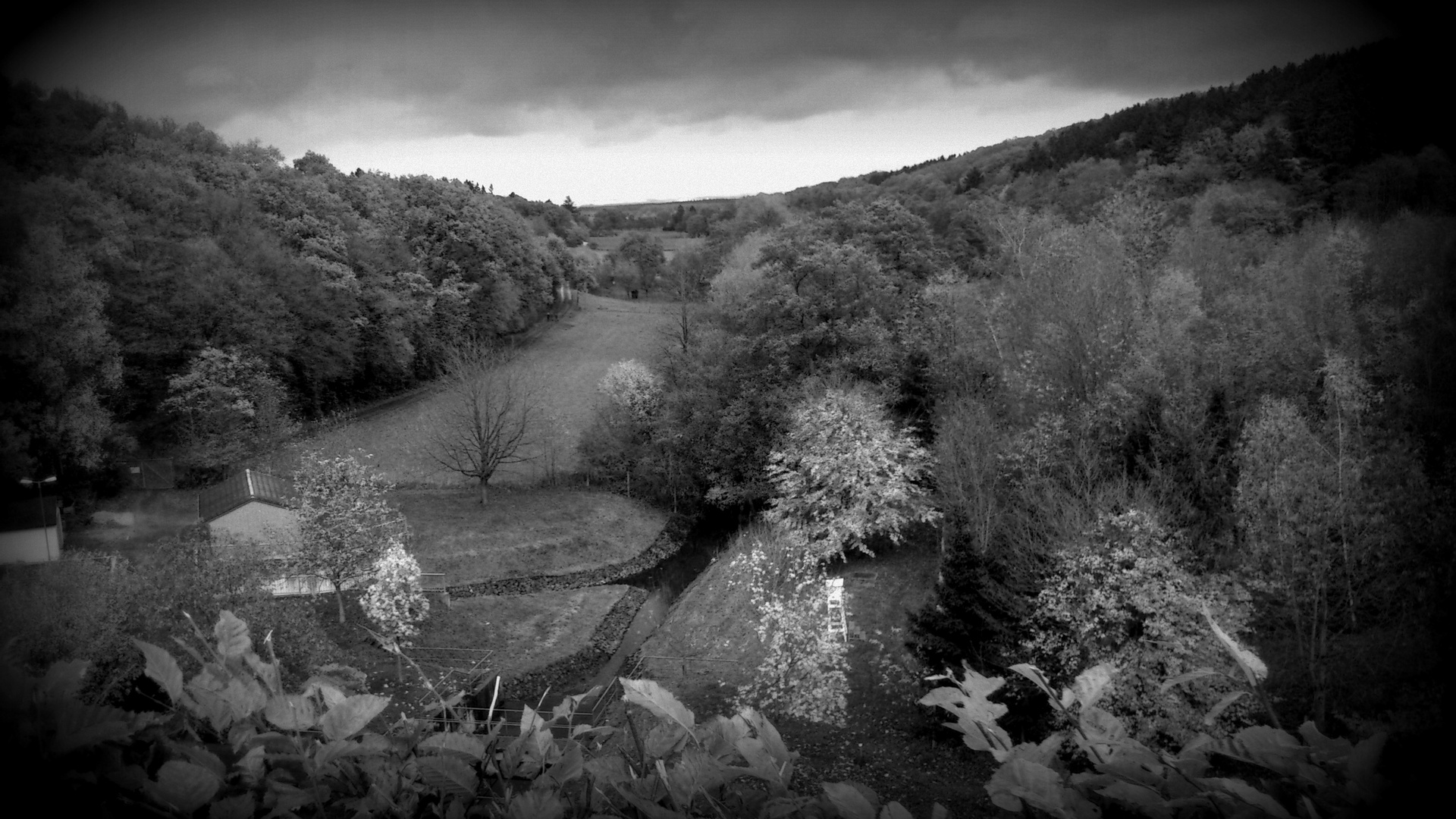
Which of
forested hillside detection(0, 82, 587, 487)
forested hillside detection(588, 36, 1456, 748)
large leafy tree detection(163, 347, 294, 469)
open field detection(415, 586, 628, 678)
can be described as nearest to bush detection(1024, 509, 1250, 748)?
forested hillside detection(588, 36, 1456, 748)

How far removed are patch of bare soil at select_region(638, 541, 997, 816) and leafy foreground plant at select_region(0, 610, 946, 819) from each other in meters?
7.51

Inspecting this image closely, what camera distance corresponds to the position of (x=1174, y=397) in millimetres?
16609

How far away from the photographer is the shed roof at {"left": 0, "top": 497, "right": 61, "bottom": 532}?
17.2 m

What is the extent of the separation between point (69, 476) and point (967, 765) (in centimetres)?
2572

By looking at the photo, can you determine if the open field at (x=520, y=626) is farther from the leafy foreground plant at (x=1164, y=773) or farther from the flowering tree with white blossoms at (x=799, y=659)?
the leafy foreground plant at (x=1164, y=773)

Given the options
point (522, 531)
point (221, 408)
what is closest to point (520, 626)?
point (522, 531)

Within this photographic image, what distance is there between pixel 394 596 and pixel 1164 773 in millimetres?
18144

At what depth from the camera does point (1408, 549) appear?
11125 millimetres

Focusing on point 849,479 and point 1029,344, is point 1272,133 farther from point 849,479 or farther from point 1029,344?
point 849,479

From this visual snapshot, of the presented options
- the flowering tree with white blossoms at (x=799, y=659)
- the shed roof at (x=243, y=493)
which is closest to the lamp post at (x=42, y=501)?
the shed roof at (x=243, y=493)

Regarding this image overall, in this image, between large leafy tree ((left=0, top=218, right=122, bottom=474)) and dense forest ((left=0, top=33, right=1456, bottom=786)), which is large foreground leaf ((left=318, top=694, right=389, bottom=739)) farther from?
large leafy tree ((left=0, top=218, right=122, bottom=474))

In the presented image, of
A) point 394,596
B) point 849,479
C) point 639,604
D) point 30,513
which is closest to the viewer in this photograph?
point 394,596

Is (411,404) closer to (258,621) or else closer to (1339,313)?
(258,621)

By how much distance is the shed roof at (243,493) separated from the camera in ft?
68.9
